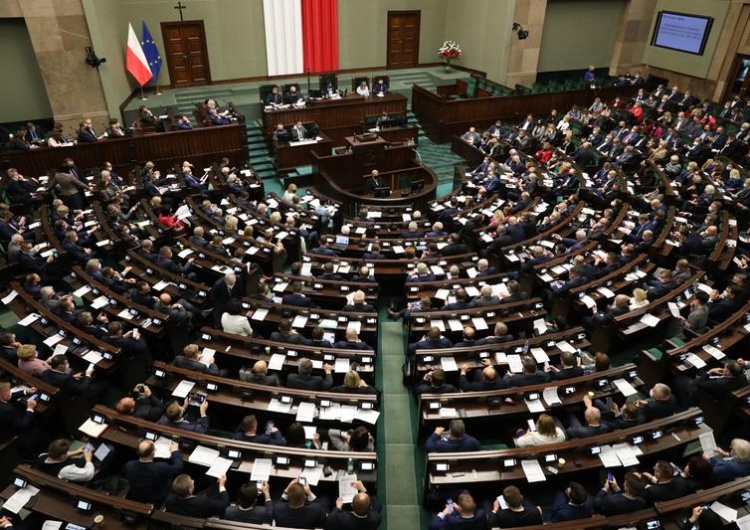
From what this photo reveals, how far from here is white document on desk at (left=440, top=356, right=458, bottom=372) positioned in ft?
23.0

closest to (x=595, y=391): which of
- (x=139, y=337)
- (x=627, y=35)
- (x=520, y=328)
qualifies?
(x=520, y=328)

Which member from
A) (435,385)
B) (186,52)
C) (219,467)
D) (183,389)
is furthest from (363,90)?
(219,467)

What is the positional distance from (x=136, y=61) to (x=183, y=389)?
15.0 m

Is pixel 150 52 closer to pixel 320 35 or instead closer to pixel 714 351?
pixel 320 35

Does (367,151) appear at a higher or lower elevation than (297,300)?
higher

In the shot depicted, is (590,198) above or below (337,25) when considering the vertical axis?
below

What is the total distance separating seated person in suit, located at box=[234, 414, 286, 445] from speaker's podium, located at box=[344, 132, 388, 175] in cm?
1073

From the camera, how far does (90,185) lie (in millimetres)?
12953

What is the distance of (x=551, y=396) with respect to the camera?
253 inches

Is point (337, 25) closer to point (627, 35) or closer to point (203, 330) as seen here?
point (627, 35)

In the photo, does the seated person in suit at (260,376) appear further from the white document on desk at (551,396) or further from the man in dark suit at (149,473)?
the white document on desk at (551,396)

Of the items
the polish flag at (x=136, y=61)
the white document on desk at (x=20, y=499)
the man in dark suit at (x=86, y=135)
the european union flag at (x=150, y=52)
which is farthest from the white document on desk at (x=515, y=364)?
the european union flag at (x=150, y=52)

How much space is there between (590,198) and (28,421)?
41.6 feet

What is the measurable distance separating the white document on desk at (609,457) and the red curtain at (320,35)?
18811mm
